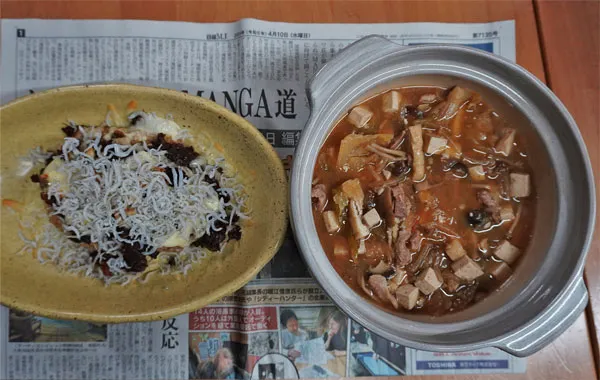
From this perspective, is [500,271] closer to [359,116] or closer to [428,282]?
[428,282]

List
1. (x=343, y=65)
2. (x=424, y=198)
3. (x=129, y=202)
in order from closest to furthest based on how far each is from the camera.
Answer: (x=343, y=65)
(x=424, y=198)
(x=129, y=202)

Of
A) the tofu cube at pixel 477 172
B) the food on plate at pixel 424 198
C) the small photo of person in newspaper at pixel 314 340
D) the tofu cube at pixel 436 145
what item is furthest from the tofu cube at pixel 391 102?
the small photo of person in newspaper at pixel 314 340

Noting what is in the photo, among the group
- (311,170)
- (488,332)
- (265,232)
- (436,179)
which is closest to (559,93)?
(436,179)

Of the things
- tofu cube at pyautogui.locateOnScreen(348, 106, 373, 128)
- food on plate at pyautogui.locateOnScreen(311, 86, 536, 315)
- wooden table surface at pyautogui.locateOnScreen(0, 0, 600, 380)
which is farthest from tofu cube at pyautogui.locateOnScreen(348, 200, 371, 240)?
wooden table surface at pyautogui.locateOnScreen(0, 0, 600, 380)

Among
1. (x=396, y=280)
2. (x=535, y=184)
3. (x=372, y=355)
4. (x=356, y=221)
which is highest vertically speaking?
(x=535, y=184)

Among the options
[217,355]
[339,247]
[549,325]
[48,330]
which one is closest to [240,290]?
[217,355]

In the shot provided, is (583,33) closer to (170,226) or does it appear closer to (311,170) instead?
(311,170)

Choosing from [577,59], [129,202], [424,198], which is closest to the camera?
[424,198]
